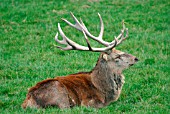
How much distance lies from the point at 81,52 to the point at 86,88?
4553 millimetres

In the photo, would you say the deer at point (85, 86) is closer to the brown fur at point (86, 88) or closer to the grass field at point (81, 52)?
the brown fur at point (86, 88)

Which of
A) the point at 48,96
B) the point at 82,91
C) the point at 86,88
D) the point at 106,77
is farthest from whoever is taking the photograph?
the point at 106,77

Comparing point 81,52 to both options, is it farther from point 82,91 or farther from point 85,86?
point 82,91

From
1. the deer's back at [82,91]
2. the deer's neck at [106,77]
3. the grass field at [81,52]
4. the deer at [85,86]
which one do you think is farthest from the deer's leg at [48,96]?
the deer's neck at [106,77]

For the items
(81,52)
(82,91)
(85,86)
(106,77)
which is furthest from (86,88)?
(81,52)

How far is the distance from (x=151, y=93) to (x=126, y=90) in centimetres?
64

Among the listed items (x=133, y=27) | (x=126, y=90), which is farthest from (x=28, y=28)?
(x=126, y=90)

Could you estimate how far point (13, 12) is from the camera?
1845 centimetres

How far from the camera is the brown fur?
8.77 m

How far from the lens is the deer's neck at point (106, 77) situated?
9.62m

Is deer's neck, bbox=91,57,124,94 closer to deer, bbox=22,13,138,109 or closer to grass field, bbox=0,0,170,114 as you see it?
deer, bbox=22,13,138,109

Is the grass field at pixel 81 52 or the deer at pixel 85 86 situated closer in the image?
the deer at pixel 85 86

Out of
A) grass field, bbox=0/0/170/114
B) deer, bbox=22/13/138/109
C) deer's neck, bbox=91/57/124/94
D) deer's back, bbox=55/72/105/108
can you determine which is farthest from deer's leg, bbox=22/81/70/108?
deer's neck, bbox=91/57/124/94

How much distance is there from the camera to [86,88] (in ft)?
30.6
